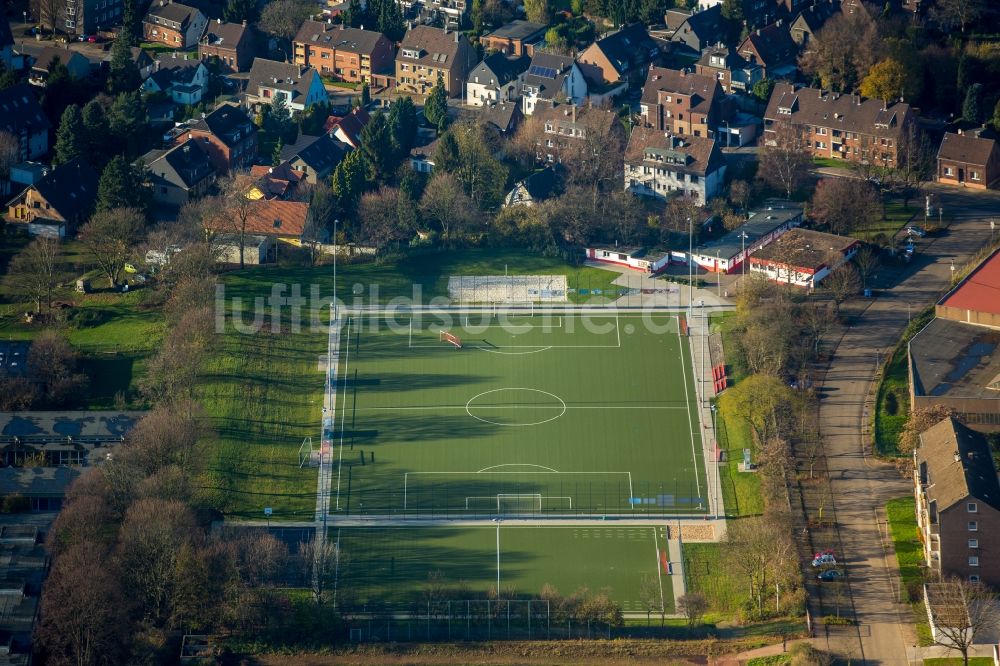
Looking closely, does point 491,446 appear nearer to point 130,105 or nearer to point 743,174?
point 743,174

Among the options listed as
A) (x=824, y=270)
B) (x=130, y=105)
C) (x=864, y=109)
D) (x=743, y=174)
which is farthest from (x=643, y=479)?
(x=130, y=105)

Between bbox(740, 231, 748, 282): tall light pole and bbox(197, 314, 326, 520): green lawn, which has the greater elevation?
bbox(740, 231, 748, 282): tall light pole

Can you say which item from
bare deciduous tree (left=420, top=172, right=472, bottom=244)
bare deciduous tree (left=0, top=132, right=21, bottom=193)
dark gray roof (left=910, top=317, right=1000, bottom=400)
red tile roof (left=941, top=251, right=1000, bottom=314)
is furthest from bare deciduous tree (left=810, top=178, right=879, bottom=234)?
bare deciduous tree (left=0, top=132, right=21, bottom=193)

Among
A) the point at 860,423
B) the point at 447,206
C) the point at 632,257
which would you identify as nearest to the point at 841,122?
the point at 632,257

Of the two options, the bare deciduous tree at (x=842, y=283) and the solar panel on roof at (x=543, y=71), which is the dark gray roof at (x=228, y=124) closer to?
the solar panel on roof at (x=543, y=71)

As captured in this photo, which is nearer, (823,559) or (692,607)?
(692,607)

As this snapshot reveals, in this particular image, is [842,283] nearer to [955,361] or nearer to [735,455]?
[955,361]

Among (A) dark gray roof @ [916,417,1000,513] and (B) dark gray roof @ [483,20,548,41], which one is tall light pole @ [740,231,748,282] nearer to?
(A) dark gray roof @ [916,417,1000,513]
